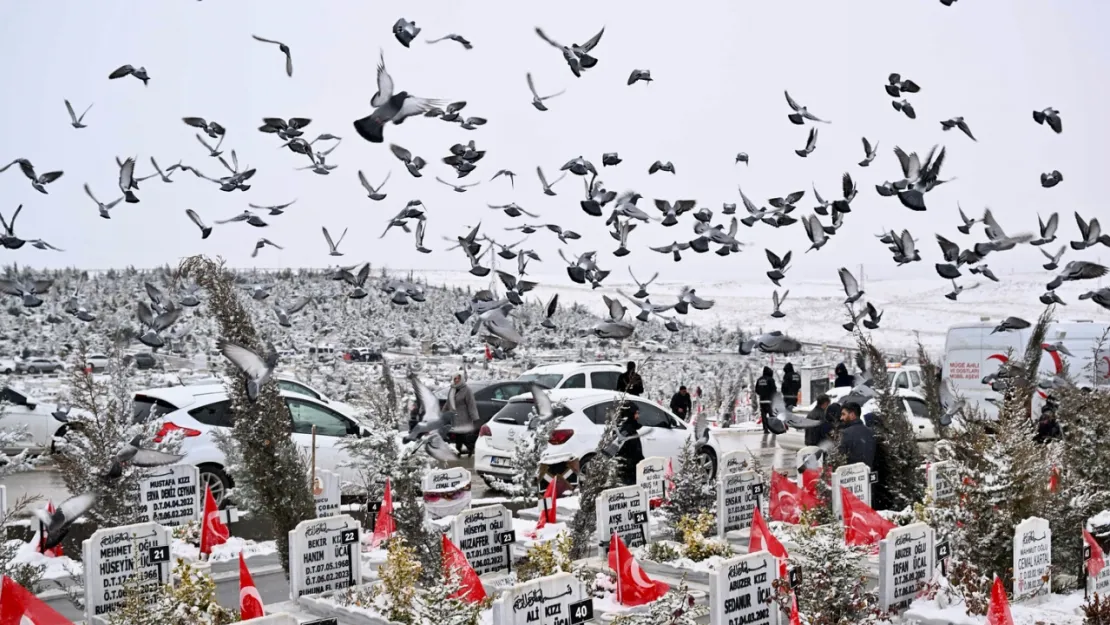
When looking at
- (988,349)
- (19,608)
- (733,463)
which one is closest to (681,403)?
(733,463)

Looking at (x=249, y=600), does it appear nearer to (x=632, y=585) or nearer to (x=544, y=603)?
(x=544, y=603)

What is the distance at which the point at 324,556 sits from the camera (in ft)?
32.4

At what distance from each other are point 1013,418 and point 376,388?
221 inches

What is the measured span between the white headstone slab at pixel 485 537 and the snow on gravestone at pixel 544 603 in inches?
120

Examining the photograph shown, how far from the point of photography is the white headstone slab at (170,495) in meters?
12.1

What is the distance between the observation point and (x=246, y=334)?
33.7 ft

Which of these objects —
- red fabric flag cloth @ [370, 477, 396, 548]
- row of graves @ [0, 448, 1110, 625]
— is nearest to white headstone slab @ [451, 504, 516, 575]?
row of graves @ [0, 448, 1110, 625]

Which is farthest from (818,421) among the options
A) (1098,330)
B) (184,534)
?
(1098,330)

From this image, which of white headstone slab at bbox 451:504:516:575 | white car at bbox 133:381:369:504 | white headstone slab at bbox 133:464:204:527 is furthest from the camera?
white car at bbox 133:381:369:504

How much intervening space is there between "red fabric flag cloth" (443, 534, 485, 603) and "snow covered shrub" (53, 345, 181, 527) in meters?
3.69

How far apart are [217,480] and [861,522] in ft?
25.5

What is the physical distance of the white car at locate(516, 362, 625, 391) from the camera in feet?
73.4

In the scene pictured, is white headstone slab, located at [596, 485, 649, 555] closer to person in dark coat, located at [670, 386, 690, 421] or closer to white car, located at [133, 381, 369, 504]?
white car, located at [133, 381, 369, 504]

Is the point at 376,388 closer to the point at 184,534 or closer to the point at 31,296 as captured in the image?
the point at 184,534
